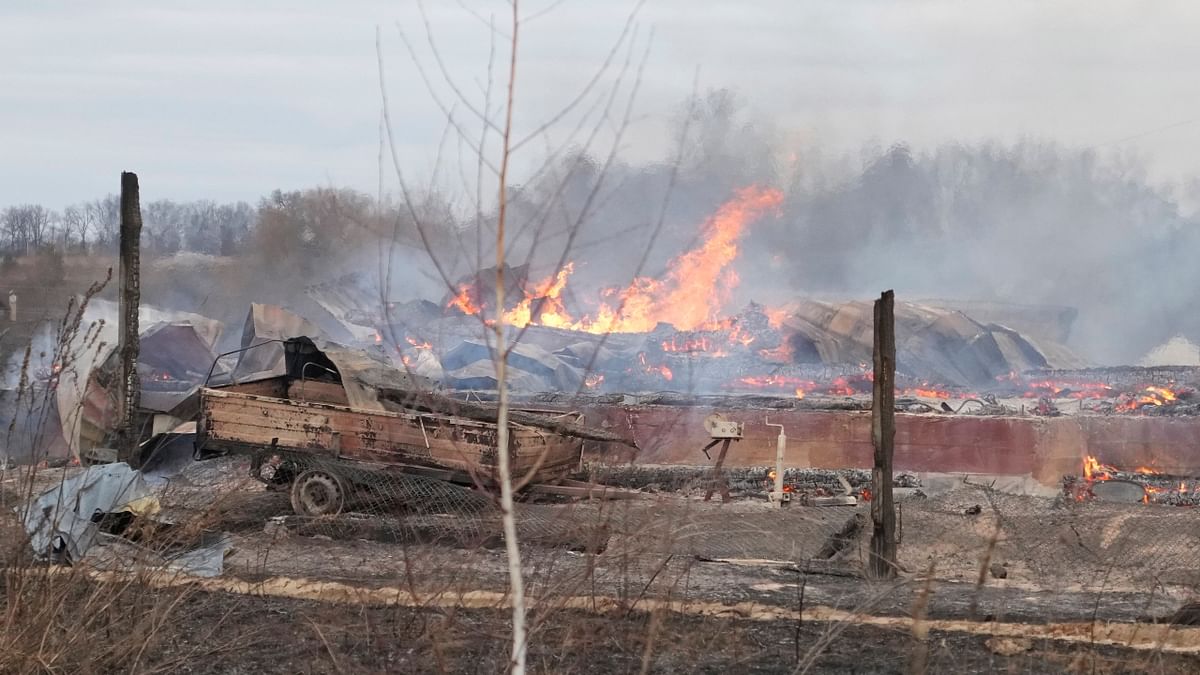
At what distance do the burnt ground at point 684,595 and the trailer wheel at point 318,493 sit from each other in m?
0.30

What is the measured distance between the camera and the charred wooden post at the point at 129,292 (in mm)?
11250

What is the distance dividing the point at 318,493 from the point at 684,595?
230 inches

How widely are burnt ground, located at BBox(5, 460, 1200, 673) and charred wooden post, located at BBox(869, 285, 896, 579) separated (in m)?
0.36

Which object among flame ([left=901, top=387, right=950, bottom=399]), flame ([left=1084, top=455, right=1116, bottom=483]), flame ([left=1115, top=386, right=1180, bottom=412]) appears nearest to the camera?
flame ([left=1084, top=455, right=1116, bottom=483])

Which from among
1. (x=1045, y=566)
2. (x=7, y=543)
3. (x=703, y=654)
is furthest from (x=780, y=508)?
(x=7, y=543)

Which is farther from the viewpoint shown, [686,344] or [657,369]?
[686,344]

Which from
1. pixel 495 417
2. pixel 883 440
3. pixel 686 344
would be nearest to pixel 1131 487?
pixel 883 440

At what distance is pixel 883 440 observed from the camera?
8641mm

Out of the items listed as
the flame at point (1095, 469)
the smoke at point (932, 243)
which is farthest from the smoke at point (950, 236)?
the flame at point (1095, 469)

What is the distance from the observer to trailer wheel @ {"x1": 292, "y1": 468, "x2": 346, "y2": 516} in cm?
1137

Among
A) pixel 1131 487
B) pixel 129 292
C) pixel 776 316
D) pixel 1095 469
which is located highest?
pixel 776 316

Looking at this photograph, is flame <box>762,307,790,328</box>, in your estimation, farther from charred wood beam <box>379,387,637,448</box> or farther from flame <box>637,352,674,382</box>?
charred wood beam <box>379,387,637,448</box>

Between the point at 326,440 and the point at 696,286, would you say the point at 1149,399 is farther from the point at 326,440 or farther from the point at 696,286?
the point at 326,440

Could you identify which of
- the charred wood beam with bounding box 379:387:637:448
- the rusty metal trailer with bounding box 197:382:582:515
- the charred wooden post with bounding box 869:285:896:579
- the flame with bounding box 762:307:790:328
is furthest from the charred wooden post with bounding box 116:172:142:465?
the flame with bounding box 762:307:790:328
